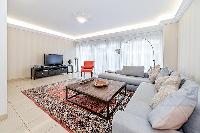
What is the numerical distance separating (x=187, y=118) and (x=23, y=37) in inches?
245

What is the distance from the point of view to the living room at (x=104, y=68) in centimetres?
117

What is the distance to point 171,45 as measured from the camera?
14.0 ft

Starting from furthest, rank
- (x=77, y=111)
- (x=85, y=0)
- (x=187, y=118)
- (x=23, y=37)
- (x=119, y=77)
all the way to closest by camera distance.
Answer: (x=23, y=37) < (x=119, y=77) < (x=85, y=0) < (x=77, y=111) < (x=187, y=118)

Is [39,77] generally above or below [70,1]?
below

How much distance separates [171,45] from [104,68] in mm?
3709

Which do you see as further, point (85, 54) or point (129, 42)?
point (85, 54)

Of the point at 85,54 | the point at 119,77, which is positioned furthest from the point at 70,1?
the point at 85,54

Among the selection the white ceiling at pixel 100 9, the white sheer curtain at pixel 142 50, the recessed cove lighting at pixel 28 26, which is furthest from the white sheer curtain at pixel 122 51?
the recessed cove lighting at pixel 28 26

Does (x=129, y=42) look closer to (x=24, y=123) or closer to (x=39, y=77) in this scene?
(x=39, y=77)

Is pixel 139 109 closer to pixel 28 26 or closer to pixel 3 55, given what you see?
pixel 3 55

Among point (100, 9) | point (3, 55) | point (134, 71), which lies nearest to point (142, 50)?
point (134, 71)

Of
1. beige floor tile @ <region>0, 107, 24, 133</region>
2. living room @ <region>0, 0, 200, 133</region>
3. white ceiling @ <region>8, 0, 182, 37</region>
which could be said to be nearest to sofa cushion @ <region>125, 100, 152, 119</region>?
living room @ <region>0, 0, 200, 133</region>

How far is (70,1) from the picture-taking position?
3020 millimetres

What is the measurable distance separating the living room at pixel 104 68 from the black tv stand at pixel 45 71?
0.04 metres
